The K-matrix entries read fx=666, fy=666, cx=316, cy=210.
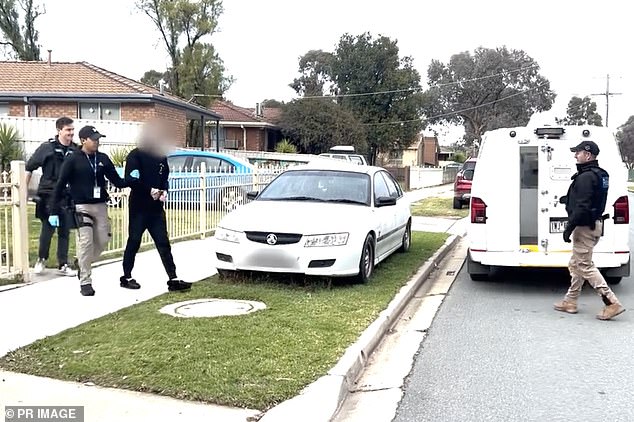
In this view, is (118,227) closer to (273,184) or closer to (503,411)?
(273,184)

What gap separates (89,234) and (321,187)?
132 inches

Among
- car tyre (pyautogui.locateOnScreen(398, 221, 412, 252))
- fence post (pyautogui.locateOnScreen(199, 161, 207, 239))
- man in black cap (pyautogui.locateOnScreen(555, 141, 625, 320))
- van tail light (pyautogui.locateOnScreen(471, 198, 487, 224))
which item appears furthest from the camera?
fence post (pyautogui.locateOnScreen(199, 161, 207, 239))

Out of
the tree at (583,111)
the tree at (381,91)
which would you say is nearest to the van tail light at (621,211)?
the tree at (381,91)

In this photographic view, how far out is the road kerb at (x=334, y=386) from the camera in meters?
4.29

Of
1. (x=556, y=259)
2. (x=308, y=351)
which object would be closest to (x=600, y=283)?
(x=556, y=259)

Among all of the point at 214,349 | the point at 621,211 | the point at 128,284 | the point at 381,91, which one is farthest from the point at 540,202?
the point at 381,91

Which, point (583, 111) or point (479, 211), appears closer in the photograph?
point (479, 211)

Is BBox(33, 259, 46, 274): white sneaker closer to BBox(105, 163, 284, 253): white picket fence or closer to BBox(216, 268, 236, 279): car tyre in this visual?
BBox(105, 163, 284, 253): white picket fence

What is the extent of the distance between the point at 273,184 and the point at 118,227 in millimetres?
2685

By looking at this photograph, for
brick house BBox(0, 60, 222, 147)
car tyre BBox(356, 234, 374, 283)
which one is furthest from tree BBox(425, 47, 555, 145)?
car tyre BBox(356, 234, 374, 283)

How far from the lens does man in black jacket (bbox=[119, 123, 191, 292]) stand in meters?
7.30

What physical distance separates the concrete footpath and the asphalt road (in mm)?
1567

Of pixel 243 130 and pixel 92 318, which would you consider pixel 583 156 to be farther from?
pixel 243 130

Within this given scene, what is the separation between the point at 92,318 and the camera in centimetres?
634
